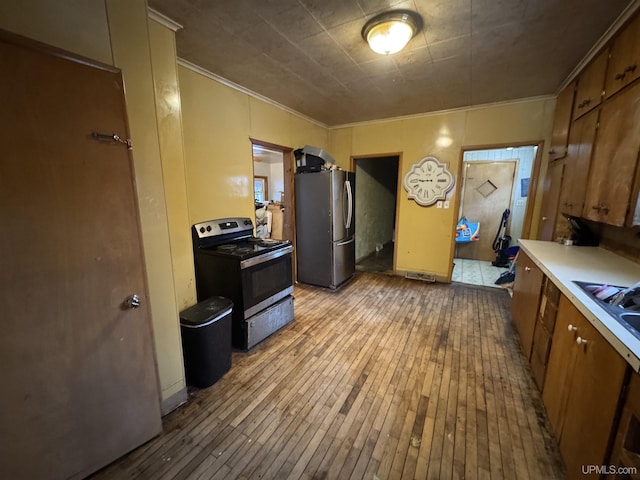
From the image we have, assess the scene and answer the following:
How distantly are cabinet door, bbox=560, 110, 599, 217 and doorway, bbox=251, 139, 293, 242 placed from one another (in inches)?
122

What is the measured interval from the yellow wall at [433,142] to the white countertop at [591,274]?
1.45 meters

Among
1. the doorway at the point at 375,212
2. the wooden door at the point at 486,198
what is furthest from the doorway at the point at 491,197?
the doorway at the point at 375,212

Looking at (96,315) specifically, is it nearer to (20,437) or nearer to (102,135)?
(20,437)

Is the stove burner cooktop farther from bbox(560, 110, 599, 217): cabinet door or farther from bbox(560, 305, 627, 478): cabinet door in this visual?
bbox(560, 110, 599, 217): cabinet door

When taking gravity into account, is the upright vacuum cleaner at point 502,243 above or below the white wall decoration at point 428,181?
below

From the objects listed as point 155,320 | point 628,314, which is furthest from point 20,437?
point 628,314

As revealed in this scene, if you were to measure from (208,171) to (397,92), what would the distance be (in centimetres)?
236

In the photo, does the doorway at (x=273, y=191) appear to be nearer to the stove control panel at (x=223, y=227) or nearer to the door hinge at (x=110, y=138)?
the stove control panel at (x=223, y=227)

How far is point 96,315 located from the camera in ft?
3.90

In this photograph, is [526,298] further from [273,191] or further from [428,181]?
[273,191]

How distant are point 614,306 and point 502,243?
4.35m

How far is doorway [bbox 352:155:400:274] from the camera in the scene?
16.2 ft

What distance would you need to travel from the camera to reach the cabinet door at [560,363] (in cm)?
134

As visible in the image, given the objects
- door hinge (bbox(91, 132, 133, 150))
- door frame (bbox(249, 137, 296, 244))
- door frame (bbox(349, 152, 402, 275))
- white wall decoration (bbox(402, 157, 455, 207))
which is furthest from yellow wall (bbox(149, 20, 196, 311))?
white wall decoration (bbox(402, 157, 455, 207))
